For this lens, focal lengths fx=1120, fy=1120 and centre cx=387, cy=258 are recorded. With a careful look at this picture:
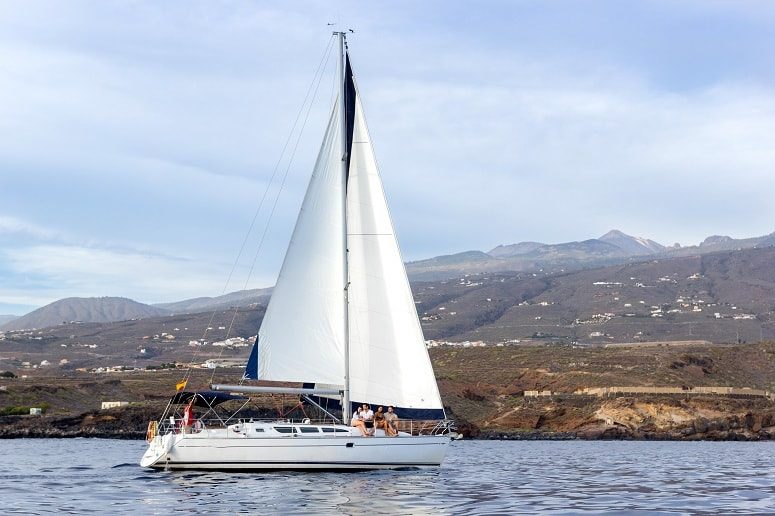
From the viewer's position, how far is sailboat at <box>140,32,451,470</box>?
1647 inches

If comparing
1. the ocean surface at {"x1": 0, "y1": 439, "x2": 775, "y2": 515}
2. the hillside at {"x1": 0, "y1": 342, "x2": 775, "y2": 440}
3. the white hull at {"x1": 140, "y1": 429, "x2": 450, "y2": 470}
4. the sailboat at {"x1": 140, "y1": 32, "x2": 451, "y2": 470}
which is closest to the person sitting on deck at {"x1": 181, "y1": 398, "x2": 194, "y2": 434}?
the sailboat at {"x1": 140, "y1": 32, "x2": 451, "y2": 470}

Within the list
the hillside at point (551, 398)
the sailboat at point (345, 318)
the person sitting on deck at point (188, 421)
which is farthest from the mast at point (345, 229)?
the hillside at point (551, 398)

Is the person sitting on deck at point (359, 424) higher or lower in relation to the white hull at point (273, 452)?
higher

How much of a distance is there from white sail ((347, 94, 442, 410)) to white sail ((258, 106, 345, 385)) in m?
0.59

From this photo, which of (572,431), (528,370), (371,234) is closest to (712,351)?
(528,370)

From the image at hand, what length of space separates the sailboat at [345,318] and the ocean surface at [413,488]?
262 cm

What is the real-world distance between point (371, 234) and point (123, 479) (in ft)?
41.9

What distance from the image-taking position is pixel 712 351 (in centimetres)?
11825

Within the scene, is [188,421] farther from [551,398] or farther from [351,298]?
[551,398]

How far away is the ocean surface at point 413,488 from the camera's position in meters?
30.7

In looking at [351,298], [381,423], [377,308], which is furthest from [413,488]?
[351,298]

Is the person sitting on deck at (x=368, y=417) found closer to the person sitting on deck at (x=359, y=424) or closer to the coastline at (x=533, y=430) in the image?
the person sitting on deck at (x=359, y=424)

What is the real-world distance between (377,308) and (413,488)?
8.91 m

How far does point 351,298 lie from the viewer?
140ft
